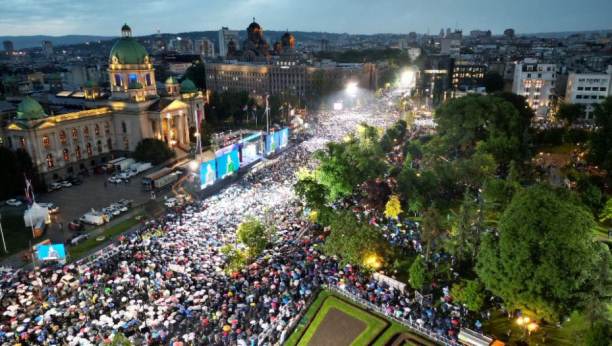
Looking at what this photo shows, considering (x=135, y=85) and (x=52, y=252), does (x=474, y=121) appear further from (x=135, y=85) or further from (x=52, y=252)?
(x=52, y=252)

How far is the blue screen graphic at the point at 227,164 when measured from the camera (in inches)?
2235

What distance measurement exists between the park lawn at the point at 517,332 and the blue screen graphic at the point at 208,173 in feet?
118

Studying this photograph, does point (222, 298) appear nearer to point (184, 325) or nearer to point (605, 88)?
point (184, 325)

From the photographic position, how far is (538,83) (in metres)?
103

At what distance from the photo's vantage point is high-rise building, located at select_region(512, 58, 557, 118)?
102125 mm

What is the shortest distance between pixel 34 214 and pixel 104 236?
843 centimetres

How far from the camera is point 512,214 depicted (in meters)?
28.3

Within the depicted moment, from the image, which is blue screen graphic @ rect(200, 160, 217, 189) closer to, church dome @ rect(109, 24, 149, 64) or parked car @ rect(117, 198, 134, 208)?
parked car @ rect(117, 198, 134, 208)

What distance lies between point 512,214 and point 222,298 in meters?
20.5

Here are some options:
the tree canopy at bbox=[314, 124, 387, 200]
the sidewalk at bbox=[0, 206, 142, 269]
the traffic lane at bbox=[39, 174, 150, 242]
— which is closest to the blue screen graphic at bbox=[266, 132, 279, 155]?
the tree canopy at bbox=[314, 124, 387, 200]

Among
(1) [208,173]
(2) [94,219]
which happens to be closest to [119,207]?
(2) [94,219]

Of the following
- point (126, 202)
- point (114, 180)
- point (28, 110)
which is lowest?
point (126, 202)

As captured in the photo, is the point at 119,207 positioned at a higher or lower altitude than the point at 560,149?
higher

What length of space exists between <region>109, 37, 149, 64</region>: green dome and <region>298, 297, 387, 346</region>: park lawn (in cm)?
6368
